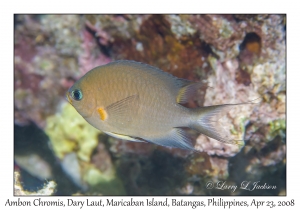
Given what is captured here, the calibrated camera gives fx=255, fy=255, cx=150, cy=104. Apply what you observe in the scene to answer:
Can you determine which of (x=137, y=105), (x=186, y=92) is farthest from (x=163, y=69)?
(x=137, y=105)

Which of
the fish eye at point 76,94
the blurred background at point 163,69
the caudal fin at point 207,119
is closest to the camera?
the caudal fin at point 207,119

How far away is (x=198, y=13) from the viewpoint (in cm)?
304

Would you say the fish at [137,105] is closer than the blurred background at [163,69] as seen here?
Yes

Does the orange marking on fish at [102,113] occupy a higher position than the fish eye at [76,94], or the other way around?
the fish eye at [76,94]

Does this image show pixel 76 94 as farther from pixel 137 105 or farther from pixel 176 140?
pixel 176 140

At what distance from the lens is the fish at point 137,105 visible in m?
2.04

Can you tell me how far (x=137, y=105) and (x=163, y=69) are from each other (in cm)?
136

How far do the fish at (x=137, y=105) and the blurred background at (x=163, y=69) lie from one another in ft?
3.31

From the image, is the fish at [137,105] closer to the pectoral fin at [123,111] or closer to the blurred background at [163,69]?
the pectoral fin at [123,111]

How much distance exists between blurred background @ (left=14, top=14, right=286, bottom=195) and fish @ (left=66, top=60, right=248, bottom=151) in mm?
1009

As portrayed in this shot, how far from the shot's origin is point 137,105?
2035 millimetres

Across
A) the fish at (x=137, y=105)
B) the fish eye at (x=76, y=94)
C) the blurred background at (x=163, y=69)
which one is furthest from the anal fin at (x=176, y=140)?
the blurred background at (x=163, y=69)

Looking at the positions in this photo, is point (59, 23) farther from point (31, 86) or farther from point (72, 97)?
point (72, 97)

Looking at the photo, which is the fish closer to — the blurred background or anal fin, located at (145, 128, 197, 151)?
anal fin, located at (145, 128, 197, 151)
